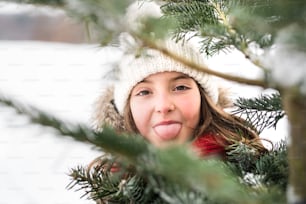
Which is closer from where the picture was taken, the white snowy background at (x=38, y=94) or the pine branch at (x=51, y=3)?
the pine branch at (x=51, y=3)

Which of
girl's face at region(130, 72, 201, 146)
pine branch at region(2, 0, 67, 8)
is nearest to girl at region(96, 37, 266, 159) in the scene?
girl's face at region(130, 72, 201, 146)

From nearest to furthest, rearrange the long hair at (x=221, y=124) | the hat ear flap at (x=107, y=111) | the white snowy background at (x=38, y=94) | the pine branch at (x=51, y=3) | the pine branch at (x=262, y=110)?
the pine branch at (x=51, y=3) < the pine branch at (x=262, y=110) < the long hair at (x=221, y=124) < the hat ear flap at (x=107, y=111) < the white snowy background at (x=38, y=94)

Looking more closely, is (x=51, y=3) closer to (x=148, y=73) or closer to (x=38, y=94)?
(x=148, y=73)

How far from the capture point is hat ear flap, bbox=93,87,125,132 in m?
0.96

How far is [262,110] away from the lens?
73cm

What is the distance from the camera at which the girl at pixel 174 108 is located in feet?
2.75

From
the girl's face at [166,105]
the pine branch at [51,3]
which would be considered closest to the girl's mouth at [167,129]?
the girl's face at [166,105]

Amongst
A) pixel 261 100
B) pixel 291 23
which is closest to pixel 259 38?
pixel 291 23

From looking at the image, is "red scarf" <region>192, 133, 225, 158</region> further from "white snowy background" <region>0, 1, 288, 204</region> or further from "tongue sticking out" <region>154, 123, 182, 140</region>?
"white snowy background" <region>0, 1, 288, 204</region>

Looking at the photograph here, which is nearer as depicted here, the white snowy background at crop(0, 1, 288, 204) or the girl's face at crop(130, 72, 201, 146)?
the girl's face at crop(130, 72, 201, 146)

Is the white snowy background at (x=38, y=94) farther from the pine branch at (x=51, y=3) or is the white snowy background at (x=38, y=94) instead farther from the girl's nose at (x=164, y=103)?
the pine branch at (x=51, y=3)

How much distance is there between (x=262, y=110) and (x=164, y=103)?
155 millimetres

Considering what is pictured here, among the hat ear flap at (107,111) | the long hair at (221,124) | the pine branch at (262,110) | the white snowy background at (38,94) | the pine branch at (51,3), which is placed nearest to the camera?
the pine branch at (51,3)

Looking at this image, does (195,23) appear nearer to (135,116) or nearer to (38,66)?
(135,116)
